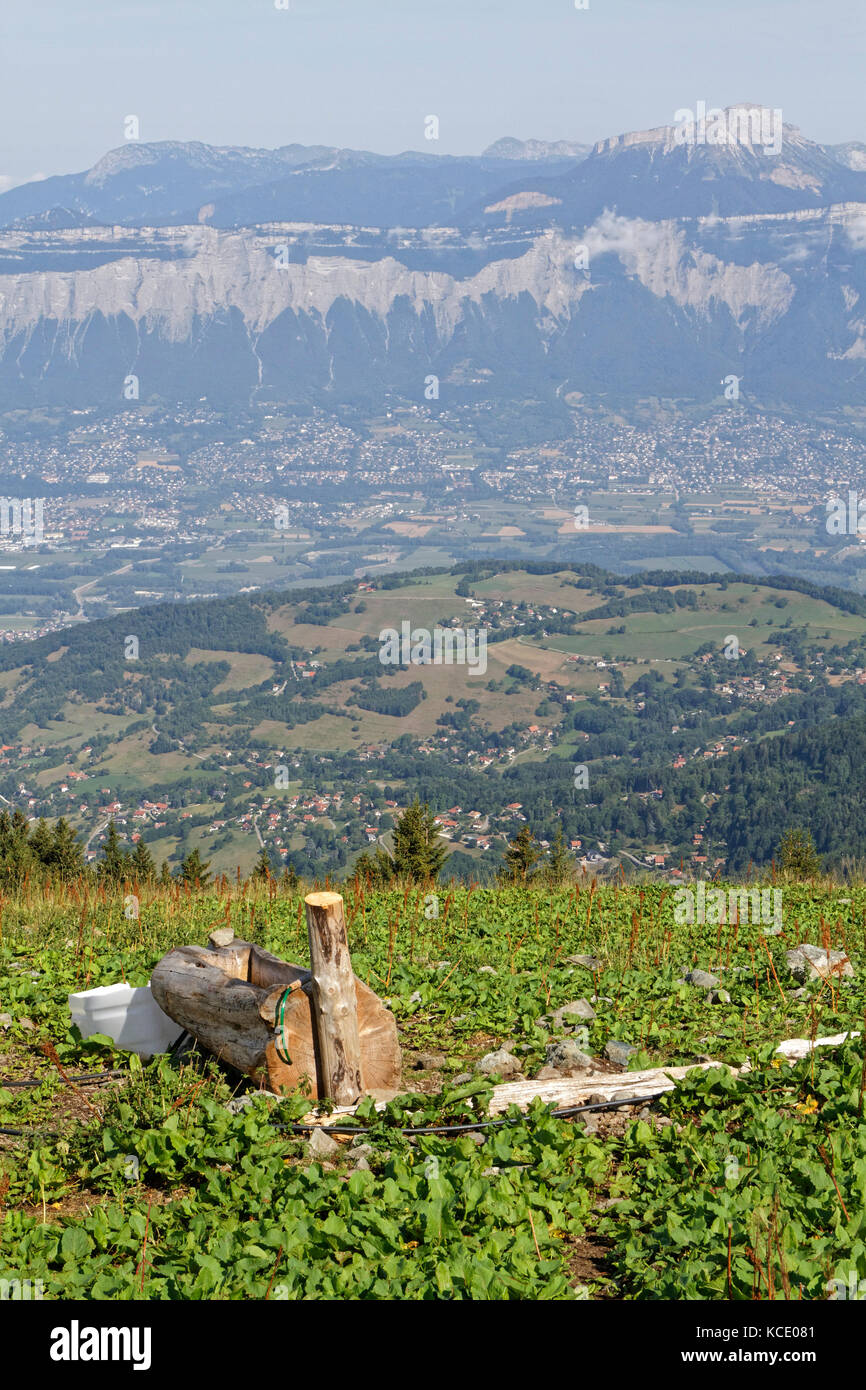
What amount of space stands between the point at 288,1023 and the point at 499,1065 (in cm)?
167

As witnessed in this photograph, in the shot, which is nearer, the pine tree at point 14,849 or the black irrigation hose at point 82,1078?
the black irrigation hose at point 82,1078

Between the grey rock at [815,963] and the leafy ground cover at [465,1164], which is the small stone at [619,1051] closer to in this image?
the leafy ground cover at [465,1164]

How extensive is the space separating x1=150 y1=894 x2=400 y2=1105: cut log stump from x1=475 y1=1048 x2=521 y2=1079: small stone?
0.66 metres

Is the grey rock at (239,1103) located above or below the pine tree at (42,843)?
above

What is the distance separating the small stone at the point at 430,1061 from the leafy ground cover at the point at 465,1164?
0.02 meters

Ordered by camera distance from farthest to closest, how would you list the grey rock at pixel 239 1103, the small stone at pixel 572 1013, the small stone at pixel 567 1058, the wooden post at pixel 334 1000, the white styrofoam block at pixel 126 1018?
the small stone at pixel 572 1013
the white styrofoam block at pixel 126 1018
the small stone at pixel 567 1058
the wooden post at pixel 334 1000
the grey rock at pixel 239 1103

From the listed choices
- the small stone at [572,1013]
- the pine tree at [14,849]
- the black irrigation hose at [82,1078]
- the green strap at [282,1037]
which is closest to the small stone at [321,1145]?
the green strap at [282,1037]

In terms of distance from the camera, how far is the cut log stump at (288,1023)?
786cm

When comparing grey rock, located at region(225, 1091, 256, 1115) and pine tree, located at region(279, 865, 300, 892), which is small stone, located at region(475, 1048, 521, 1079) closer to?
grey rock, located at region(225, 1091, 256, 1115)

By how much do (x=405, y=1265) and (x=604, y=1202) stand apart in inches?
59.7

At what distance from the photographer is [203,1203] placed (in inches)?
254

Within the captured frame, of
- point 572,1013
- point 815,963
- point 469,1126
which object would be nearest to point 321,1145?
point 469,1126

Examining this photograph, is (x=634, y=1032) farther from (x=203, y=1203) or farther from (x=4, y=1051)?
(x=4, y=1051)
